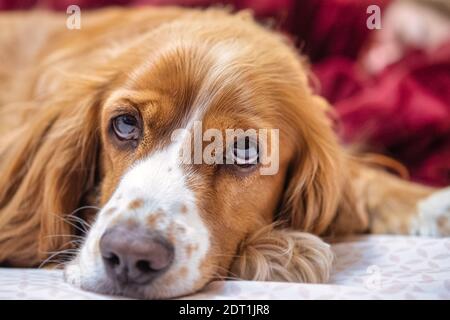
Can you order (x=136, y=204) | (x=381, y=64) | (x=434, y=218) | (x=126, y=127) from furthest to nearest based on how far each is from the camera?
(x=381, y=64) < (x=434, y=218) < (x=126, y=127) < (x=136, y=204)

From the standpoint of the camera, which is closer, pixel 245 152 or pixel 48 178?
pixel 245 152

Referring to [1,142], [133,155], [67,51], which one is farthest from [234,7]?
[133,155]

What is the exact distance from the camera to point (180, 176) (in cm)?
180

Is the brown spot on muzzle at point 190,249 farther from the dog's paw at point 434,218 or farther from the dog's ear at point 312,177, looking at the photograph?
the dog's paw at point 434,218

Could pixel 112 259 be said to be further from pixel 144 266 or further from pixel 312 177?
pixel 312 177

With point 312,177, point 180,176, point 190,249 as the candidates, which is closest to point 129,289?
point 190,249

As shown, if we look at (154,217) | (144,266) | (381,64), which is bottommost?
(144,266)

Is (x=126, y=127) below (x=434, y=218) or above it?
above

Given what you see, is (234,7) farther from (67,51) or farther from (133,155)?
(133,155)

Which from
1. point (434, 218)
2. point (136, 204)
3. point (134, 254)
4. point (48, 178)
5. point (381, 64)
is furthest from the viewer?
point (381, 64)

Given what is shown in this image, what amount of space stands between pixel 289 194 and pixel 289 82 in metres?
0.37

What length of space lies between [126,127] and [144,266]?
0.51m

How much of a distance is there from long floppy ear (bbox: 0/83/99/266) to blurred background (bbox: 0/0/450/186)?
1.03 metres

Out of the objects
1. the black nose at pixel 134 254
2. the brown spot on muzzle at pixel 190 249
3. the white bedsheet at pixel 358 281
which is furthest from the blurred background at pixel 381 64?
the black nose at pixel 134 254
